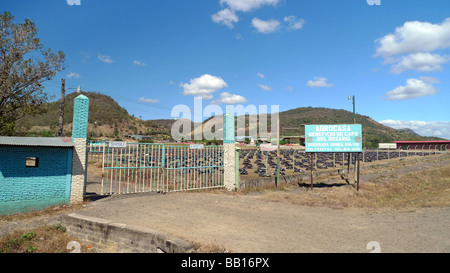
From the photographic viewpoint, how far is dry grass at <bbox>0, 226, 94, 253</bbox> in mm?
6472

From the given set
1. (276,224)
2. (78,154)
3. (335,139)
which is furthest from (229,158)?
(78,154)

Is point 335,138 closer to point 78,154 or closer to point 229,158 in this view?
point 229,158

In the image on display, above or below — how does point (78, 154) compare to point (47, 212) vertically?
above

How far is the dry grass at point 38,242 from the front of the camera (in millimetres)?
6472

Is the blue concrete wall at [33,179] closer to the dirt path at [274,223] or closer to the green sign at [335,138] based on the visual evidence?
the dirt path at [274,223]

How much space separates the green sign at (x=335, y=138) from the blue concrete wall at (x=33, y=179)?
10966mm

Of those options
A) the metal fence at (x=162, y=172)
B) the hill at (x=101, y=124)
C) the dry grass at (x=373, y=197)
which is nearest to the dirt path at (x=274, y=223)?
the dry grass at (x=373, y=197)

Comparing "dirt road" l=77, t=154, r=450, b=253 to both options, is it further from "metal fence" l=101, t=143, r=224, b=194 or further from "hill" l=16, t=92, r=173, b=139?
"hill" l=16, t=92, r=173, b=139

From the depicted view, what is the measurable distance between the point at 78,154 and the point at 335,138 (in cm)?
1165

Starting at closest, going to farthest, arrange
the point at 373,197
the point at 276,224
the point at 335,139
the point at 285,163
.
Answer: the point at 276,224 → the point at 373,197 → the point at 335,139 → the point at 285,163

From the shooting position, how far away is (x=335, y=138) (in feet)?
43.7
